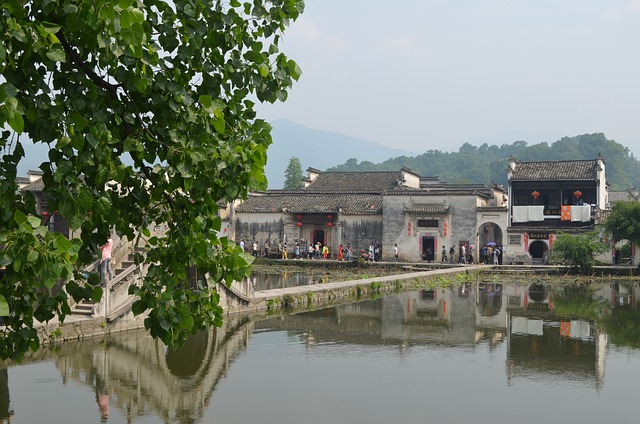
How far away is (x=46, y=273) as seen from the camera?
359 cm

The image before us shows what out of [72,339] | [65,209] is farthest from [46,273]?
[72,339]

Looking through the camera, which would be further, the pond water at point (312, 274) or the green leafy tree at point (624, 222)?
the green leafy tree at point (624, 222)

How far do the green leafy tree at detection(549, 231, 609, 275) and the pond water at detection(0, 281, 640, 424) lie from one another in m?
14.2

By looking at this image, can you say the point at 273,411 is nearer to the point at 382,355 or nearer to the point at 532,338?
the point at 382,355

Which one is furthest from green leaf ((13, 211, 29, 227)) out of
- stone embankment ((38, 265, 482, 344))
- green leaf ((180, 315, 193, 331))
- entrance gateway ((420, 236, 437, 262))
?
entrance gateway ((420, 236, 437, 262))

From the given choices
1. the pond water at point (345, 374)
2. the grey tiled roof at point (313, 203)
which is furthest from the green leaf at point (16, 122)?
the grey tiled roof at point (313, 203)

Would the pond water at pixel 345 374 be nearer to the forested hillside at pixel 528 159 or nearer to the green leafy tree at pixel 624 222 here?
the green leafy tree at pixel 624 222

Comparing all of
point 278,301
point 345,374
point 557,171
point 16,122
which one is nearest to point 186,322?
point 16,122

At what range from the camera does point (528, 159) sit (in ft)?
353

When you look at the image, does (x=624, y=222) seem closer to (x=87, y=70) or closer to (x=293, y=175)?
(x=87, y=70)

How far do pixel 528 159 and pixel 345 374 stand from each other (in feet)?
332

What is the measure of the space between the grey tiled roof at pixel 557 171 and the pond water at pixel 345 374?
69.6 ft

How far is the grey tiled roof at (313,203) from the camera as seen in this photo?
40156 millimetres

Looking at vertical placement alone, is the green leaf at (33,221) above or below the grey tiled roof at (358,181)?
below
